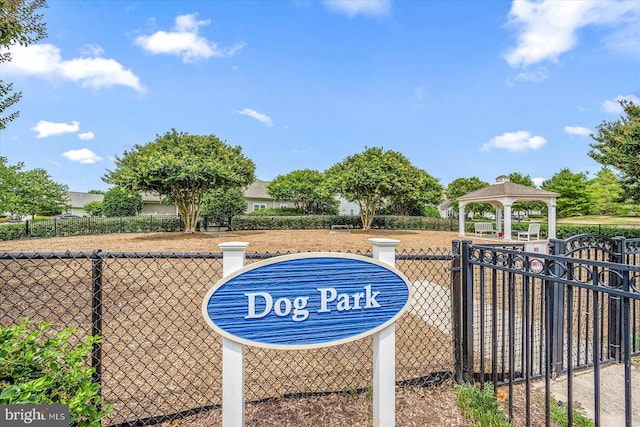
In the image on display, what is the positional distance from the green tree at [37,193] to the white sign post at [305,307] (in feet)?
100

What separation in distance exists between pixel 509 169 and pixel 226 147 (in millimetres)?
39748

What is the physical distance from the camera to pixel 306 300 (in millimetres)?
1757

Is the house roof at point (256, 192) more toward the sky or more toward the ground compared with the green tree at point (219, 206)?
more toward the sky

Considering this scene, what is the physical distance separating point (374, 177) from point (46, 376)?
18.4 meters

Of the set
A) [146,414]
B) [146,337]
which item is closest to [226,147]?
[146,337]

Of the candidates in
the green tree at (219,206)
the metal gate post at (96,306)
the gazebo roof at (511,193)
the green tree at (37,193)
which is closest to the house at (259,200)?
the green tree at (219,206)

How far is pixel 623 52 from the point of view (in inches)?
346

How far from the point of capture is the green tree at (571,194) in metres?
34.1

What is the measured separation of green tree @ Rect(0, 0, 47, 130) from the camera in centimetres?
385

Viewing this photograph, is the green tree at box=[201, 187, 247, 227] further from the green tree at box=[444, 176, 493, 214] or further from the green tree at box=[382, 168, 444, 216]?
the green tree at box=[444, 176, 493, 214]

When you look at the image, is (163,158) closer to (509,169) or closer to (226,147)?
(226,147)

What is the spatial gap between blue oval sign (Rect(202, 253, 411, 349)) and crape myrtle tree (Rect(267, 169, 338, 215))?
26.5m

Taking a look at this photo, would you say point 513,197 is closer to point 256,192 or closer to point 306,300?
point 306,300

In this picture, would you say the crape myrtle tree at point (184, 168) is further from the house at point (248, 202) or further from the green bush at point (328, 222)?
the house at point (248, 202)
